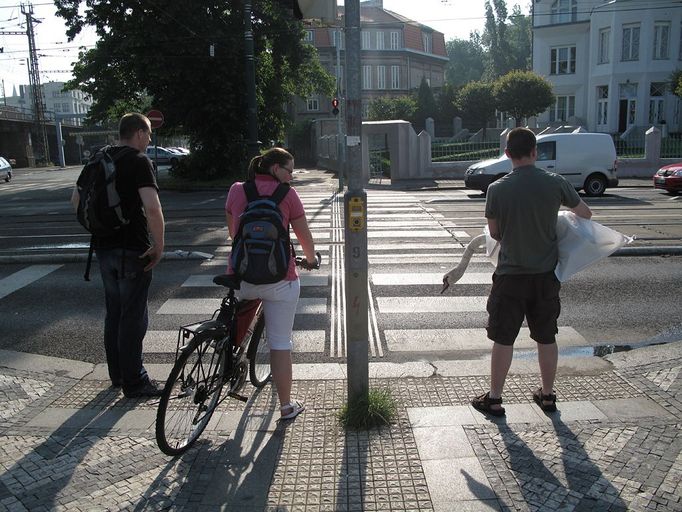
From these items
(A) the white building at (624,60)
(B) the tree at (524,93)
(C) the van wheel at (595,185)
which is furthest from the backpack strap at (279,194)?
(A) the white building at (624,60)

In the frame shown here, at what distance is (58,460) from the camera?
3.57 meters

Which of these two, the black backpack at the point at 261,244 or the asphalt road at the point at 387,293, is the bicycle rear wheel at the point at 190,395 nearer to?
the black backpack at the point at 261,244

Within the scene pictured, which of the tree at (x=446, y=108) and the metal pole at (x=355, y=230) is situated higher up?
the tree at (x=446, y=108)

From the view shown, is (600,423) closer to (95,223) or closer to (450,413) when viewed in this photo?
(450,413)

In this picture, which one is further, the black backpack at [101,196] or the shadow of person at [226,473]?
the black backpack at [101,196]

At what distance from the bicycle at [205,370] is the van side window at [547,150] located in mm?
16012

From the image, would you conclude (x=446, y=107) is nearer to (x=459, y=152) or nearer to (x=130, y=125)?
(x=459, y=152)

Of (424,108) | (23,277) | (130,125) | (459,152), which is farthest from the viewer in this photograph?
(424,108)

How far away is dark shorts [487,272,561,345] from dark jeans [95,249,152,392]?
7.99 ft

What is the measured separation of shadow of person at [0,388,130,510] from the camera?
3.23 m

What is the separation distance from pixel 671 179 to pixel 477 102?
27.9m

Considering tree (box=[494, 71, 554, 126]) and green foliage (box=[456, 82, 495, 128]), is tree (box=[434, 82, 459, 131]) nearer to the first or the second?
green foliage (box=[456, 82, 495, 128])

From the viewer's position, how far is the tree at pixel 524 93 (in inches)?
1371

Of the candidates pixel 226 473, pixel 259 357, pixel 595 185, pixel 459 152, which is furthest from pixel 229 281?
pixel 459 152
